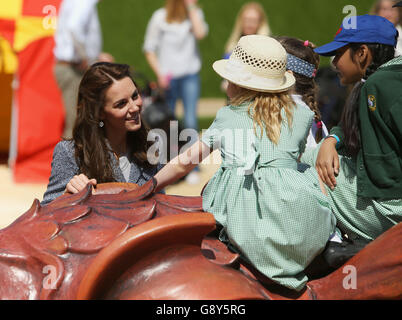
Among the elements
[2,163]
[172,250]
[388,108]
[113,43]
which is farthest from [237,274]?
[113,43]

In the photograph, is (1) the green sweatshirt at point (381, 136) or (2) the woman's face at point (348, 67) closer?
(1) the green sweatshirt at point (381, 136)

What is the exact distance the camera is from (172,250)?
70.7 inches

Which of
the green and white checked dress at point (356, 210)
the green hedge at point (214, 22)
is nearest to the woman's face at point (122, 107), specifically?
the green and white checked dress at point (356, 210)

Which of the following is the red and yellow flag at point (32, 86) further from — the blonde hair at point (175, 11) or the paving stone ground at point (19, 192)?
the blonde hair at point (175, 11)

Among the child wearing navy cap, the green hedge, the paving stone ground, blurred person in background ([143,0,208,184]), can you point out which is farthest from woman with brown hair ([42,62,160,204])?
the green hedge

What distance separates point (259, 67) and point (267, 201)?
17.7 inches

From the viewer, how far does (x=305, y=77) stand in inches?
111

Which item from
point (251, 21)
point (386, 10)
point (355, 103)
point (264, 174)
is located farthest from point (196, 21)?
point (264, 174)

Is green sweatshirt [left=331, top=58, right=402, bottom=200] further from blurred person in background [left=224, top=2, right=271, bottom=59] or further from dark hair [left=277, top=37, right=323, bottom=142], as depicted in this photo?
blurred person in background [left=224, top=2, right=271, bottom=59]

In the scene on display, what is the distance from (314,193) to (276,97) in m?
0.34

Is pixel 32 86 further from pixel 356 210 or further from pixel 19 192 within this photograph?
pixel 356 210

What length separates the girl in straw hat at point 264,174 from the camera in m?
1.87

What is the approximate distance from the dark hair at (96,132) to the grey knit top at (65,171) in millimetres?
25

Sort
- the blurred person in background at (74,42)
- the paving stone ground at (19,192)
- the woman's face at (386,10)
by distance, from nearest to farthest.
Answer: the paving stone ground at (19,192) < the woman's face at (386,10) < the blurred person in background at (74,42)
